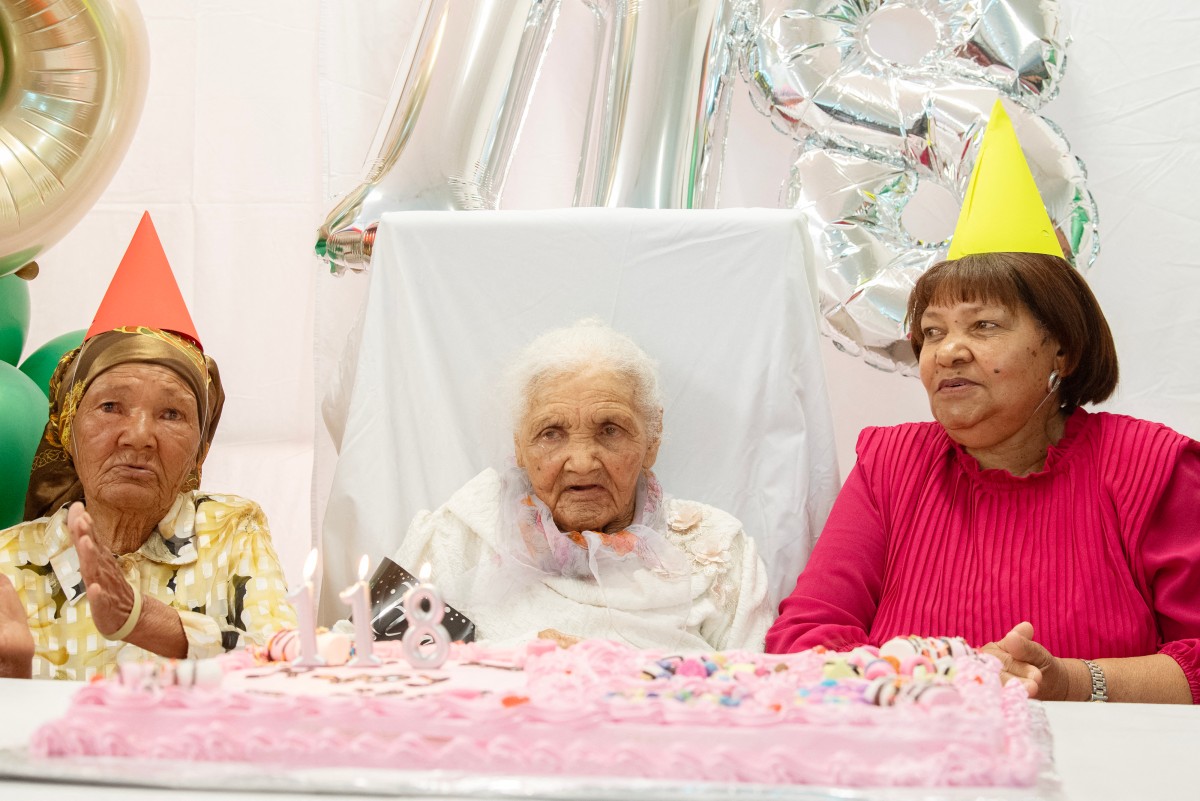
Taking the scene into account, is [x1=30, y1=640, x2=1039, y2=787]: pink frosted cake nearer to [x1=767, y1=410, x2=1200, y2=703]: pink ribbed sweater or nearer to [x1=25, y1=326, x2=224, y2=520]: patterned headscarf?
[x1=767, y1=410, x2=1200, y2=703]: pink ribbed sweater

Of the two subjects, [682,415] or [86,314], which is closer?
[682,415]

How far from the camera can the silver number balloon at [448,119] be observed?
2605 millimetres

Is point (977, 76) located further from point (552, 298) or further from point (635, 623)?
point (635, 623)

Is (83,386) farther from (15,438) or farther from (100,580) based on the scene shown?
(100,580)

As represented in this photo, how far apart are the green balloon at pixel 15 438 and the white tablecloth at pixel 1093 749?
0.95 metres

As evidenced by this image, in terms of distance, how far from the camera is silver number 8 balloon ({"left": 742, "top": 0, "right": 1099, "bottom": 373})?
2.74m

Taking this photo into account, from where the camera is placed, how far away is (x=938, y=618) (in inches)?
79.5

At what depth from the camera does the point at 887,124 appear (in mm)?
2828

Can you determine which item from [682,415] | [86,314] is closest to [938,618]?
[682,415]

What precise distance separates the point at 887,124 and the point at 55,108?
1818 millimetres

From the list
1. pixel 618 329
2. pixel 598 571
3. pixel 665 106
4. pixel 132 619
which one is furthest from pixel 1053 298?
pixel 132 619

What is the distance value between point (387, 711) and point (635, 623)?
98 centimetres

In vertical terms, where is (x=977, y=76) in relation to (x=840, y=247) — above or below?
above

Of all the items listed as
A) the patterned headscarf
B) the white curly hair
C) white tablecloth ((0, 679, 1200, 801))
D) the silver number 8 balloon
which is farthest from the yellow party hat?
the patterned headscarf
